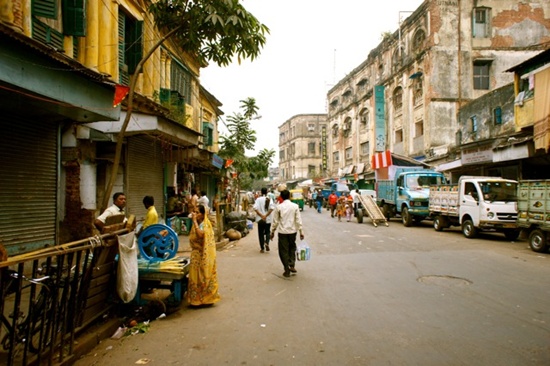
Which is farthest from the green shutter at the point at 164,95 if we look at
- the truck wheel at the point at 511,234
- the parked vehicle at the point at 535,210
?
the truck wheel at the point at 511,234

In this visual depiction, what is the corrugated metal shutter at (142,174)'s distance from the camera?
39.7 ft

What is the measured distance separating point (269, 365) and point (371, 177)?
33.4m

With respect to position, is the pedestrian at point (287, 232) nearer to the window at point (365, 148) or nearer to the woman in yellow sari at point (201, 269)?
the woman in yellow sari at point (201, 269)

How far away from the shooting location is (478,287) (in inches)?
264

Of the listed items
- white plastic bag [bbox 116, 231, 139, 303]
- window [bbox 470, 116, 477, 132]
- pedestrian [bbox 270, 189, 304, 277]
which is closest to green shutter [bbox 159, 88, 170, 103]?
pedestrian [bbox 270, 189, 304, 277]

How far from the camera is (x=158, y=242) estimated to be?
5883 mm

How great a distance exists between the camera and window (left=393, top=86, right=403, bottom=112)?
104ft

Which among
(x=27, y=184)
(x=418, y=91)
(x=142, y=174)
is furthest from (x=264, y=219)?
(x=418, y=91)

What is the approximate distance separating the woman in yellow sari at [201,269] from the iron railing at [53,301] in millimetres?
1307

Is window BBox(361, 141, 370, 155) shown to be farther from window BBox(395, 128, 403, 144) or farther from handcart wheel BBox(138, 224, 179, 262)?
handcart wheel BBox(138, 224, 179, 262)

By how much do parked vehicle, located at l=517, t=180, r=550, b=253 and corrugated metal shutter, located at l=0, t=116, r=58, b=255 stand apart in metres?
12.6

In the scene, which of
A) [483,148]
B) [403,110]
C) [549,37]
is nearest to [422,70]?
[403,110]

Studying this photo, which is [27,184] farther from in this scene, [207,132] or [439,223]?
[207,132]

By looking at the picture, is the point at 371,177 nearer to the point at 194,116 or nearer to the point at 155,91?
the point at 194,116
